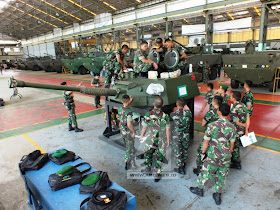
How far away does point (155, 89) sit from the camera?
175 inches

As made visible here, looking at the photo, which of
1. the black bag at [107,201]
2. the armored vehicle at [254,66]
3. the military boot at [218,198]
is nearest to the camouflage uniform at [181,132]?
the military boot at [218,198]

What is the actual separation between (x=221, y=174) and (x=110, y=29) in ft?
A: 81.8

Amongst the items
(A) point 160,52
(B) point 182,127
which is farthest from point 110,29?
(B) point 182,127

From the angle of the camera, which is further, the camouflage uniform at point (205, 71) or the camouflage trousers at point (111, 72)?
the camouflage uniform at point (205, 71)

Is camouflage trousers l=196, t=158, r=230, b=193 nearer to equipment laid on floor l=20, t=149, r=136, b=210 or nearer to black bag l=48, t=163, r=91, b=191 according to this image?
equipment laid on floor l=20, t=149, r=136, b=210

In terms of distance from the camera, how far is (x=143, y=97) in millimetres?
4695

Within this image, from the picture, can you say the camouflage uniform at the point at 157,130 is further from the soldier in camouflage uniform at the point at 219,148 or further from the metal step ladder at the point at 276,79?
the metal step ladder at the point at 276,79

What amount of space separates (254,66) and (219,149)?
348 inches

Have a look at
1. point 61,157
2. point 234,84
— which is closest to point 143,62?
point 61,157

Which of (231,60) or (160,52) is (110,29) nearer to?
(231,60)

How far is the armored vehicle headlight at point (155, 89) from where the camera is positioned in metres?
4.45

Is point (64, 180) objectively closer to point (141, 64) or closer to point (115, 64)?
point (141, 64)

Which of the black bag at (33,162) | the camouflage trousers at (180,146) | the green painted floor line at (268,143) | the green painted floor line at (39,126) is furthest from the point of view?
the green painted floor line at (39,126)

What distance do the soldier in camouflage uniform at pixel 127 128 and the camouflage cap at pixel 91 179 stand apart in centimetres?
146
